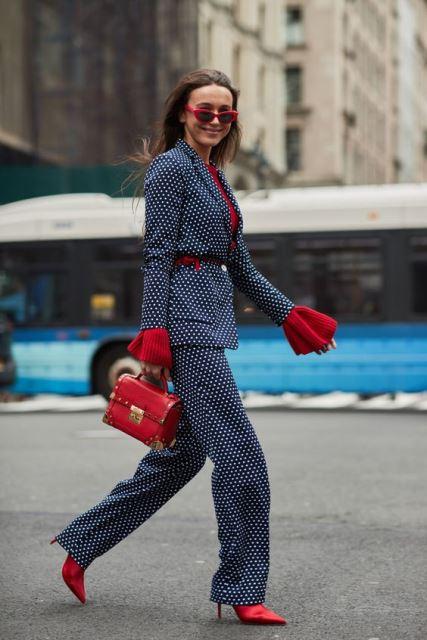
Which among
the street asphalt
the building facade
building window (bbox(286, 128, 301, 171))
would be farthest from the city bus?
building window (bbox(286, 128, 301, 171))

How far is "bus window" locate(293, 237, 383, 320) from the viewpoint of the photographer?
1684 cm

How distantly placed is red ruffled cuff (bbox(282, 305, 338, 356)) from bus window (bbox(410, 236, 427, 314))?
1185cm

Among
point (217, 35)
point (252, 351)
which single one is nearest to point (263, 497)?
point (252, 351)

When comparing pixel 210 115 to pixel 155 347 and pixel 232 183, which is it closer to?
pixel 155 347

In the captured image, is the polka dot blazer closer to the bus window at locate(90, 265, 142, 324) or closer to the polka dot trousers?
the polka dot trousers

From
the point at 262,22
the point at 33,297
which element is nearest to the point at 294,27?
the point at 262,22

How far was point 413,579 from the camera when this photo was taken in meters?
5.55

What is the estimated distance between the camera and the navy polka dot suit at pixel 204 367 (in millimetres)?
4625

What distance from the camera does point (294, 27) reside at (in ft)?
197

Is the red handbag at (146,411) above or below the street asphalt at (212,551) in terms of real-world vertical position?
above

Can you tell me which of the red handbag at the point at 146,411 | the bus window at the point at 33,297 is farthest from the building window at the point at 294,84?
the red handbag at the point at 146,411

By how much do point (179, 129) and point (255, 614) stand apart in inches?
70.4

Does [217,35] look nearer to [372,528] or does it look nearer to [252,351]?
[252,351]

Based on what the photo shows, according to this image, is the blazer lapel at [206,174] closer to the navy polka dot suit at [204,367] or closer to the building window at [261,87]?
the navy polka dot suit at [204,367]
